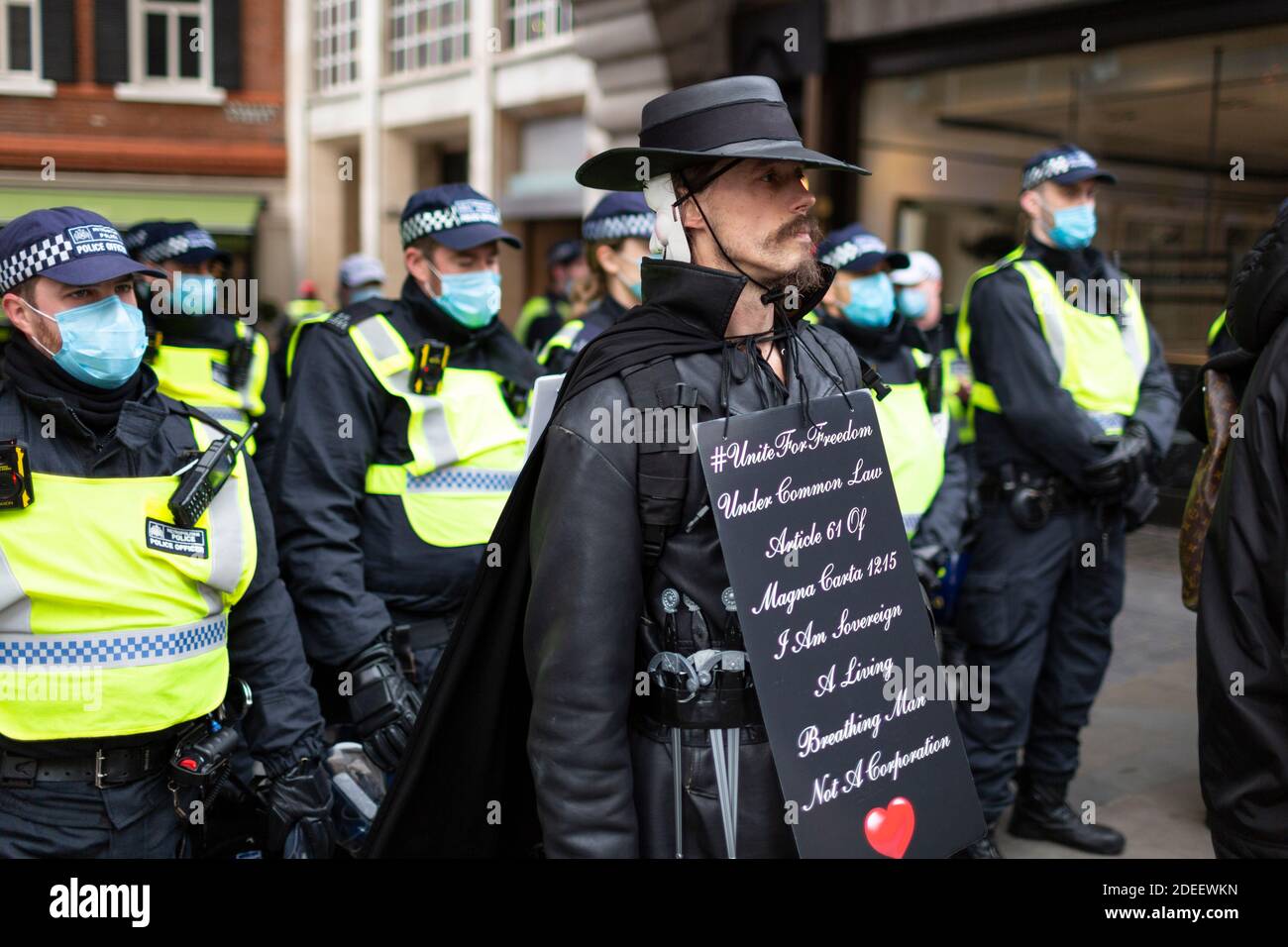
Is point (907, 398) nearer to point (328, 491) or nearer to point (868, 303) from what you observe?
point (868, 303)

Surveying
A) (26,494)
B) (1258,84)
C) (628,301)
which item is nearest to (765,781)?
(26,494)

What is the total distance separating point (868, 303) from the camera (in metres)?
4.36

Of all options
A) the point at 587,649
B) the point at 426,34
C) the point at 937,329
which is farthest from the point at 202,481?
the point at 426,34

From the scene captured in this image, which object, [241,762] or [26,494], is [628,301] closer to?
[241,762]

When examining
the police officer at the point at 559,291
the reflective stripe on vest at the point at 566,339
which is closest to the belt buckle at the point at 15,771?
the reflective stripe on vest at the point at 566,339

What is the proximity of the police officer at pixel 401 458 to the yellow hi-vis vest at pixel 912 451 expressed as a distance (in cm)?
130

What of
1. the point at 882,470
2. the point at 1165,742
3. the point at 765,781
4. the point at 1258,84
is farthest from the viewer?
the point at 1258,84

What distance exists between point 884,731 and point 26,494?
1.72 metres

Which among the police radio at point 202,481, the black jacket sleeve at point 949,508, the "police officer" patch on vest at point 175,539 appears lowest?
the black jacket sleeve at point 949,508

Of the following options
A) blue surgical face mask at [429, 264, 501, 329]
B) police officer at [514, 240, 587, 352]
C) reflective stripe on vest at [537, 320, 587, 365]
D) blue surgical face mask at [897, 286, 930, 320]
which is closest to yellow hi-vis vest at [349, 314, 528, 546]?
blue surgical face mask at [429, 264, 501, 329]

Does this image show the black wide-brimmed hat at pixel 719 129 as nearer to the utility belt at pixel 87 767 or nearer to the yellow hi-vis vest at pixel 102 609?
the yellow hi-vis vest at pixel 102 609

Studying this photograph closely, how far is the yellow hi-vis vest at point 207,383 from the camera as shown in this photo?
191 inches

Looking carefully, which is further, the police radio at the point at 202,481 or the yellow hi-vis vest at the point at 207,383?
the yellow hi-vis vest at the point at 207,383
